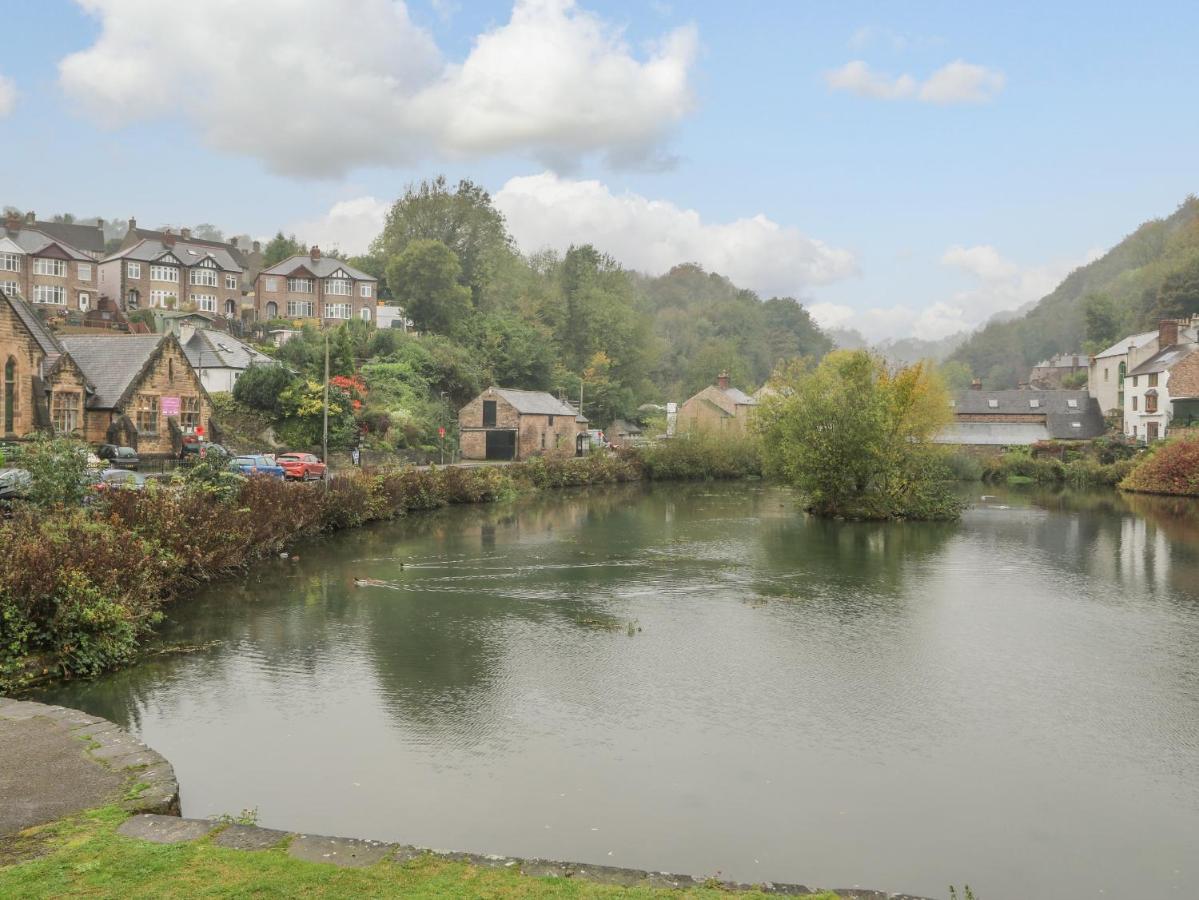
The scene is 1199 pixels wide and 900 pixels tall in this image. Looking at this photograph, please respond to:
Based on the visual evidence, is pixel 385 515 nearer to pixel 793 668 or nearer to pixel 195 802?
A: pixel 793 668

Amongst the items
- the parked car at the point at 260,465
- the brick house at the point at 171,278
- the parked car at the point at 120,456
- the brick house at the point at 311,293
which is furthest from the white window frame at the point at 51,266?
the parked car at the point at 260,465

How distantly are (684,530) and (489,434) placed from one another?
89.6 ft

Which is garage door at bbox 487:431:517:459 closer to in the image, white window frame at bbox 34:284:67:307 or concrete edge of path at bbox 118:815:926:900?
white window frame at bbox 34:284:67:307

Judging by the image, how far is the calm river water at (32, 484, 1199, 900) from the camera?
403 inches

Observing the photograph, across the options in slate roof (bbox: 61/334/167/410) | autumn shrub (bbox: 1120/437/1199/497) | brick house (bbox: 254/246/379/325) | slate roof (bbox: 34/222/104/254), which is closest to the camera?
slate roof (bbox: 61/334/167/410)

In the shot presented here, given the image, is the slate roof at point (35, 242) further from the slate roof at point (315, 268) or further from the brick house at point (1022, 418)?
the brick house at point (1022, 418)

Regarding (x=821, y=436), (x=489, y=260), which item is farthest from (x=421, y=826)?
(x=489, y=260)

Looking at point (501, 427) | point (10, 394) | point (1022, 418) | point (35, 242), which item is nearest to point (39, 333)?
point (10, 394)

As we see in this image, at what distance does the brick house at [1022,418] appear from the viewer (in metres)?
76.2

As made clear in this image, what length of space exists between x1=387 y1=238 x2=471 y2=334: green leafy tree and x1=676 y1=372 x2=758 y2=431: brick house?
69.2 ft

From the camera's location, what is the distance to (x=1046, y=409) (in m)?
79.1

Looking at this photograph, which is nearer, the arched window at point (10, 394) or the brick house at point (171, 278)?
the arched window at point (10, 394)

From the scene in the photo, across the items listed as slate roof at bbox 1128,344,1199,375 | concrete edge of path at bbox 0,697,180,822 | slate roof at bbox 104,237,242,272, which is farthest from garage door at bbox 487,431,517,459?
concrete edge of path at bbox 0,697,180,822

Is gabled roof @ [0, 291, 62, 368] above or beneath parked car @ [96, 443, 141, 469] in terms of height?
above
